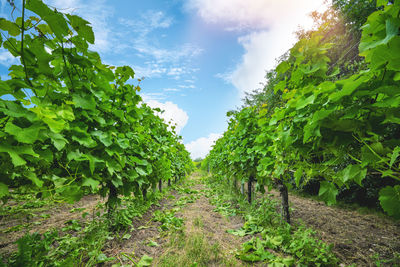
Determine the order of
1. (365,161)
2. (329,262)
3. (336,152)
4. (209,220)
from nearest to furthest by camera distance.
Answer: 1. (365,161)
2. (336,152)
3. (329,262)
4. (209,220)

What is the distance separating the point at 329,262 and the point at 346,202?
5.47 meters

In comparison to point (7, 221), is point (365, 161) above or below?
above

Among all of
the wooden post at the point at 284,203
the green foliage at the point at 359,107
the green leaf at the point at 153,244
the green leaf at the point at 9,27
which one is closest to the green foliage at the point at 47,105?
the green leaf at the point at 9,27

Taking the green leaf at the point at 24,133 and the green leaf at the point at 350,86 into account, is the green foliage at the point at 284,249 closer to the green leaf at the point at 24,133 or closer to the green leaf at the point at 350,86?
the green leaf at the point at 350,86

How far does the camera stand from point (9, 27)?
108 centimetres

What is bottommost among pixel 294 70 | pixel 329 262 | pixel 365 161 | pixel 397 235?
pixel 397 235

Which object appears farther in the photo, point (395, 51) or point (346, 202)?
point (346, 202)

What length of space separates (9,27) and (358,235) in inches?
227

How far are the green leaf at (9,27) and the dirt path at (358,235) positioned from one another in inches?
168

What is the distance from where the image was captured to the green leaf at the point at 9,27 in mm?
1055

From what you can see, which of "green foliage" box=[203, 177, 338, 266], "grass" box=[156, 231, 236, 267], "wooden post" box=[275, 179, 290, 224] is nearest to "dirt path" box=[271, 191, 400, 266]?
"wooden post" box=[275, 179, 290, 224]

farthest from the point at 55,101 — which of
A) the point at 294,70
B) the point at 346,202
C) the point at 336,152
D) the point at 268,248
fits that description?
the point at 346,202

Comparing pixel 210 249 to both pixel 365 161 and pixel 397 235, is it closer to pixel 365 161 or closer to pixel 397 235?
pixel 365 161

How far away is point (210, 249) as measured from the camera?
2488 millimetres
